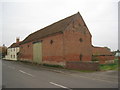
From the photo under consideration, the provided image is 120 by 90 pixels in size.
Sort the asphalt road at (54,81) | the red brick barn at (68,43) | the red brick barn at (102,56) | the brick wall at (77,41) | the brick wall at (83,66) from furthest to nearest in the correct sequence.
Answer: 1. the red brick barn at (102,56)
2. the brick wall at (77,41)
3. the red brick barn at (68,43)
4. the brick wall at (83,66)
5. the asphalt road at (54,81)

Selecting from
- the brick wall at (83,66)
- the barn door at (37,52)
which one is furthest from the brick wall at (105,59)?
the barn door at (37,52)

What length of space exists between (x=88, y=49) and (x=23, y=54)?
23160 mm

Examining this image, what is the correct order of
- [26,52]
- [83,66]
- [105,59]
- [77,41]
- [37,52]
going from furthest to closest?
1. [26,52]
2. [105,59]
3. [37,52]
4. [77,41]
5. [83,66]

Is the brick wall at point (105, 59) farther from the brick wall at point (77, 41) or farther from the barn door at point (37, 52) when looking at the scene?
the barn door at point (37, 52)

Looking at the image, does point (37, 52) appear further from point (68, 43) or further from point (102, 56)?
point (102, 56)

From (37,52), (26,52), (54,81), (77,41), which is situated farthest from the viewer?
(26,52)

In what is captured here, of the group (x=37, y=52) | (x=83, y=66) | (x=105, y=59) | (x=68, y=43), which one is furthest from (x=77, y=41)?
(x=105, y=59)

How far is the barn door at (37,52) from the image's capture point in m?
30.6

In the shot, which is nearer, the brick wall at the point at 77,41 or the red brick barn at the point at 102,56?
the brick wall at the point at 77,41

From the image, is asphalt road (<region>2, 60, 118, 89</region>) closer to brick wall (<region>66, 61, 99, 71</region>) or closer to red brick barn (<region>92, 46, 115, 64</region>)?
brick wall (<region>66, 61, 99, 71</region>)

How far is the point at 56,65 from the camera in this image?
2403 cm

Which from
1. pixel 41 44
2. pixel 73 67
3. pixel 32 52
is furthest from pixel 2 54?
pixel 73 67

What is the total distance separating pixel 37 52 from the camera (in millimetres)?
32031

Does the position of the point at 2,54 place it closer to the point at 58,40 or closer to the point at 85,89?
the point at 58,40
